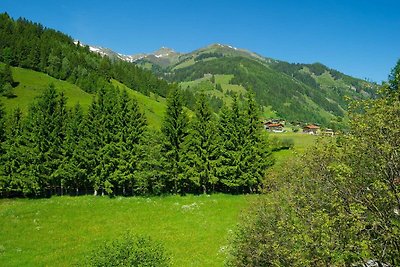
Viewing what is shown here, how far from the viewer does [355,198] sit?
1524cm

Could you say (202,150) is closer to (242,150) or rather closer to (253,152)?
(242,150)

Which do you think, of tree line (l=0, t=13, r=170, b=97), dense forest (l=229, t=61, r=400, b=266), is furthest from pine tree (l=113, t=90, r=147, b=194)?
tree line (l=0, t=13, r=170, b=97)

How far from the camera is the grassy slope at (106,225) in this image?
30.1 metres

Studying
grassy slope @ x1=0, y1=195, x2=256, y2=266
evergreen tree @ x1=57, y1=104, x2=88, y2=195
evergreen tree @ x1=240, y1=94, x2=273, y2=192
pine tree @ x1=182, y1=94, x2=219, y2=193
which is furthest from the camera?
evergreen tree @ x1=57, y1=104, x2=88, y2=195

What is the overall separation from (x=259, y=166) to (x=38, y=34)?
15889 centimetres

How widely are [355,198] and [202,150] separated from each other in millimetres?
42131

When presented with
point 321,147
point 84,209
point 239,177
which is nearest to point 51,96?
point 84,209

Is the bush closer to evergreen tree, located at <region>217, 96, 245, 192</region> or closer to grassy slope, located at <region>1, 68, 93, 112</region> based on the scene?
evergreen tree, located at <region>217, 96, 245, 192</region>

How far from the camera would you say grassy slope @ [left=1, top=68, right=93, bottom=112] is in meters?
112

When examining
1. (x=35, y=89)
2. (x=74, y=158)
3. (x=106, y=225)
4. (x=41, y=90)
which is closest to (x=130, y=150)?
(x=74, y=158)

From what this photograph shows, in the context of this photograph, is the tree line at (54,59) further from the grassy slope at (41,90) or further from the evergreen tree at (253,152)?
the evergreen tree at (253,152)

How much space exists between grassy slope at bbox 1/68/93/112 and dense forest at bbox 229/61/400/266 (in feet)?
346

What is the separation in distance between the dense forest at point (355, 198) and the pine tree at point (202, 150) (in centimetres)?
3769

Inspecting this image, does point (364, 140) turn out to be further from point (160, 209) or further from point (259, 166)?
point (259, 166)
